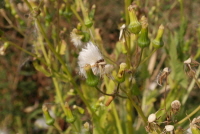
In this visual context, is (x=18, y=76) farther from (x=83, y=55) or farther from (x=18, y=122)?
(x=83, y=55)

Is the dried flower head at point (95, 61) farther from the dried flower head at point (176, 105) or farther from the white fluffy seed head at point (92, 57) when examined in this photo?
the dried flower head at point (176, 105)

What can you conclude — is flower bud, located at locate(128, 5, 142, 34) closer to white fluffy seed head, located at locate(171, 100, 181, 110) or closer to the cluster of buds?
the cluster of buds

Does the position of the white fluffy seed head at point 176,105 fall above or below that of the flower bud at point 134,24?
below

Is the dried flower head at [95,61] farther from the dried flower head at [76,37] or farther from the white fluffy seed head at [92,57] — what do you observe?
the dried flower head at [76,37]

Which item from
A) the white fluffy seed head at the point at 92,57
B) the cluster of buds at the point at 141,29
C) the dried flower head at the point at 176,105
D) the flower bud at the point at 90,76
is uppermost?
the cluster of buds at the point at 141,29

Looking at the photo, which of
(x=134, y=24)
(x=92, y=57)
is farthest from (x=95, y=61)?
(x=134, y=24)

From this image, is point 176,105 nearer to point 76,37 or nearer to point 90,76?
point 90,76

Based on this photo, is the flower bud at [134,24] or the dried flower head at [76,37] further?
the dried flower head at [76,37]

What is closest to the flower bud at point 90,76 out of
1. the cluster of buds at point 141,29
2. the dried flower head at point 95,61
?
the dried flower head at point 95,61

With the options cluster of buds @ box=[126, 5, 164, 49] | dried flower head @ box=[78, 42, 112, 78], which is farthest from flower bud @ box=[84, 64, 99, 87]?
cluster of buds @ box=[126, 5, 164, 49]

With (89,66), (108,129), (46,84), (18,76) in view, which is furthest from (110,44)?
(89,66)

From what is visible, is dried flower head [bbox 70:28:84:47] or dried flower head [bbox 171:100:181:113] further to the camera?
dried flower head [bbox 70:28:84:47]
